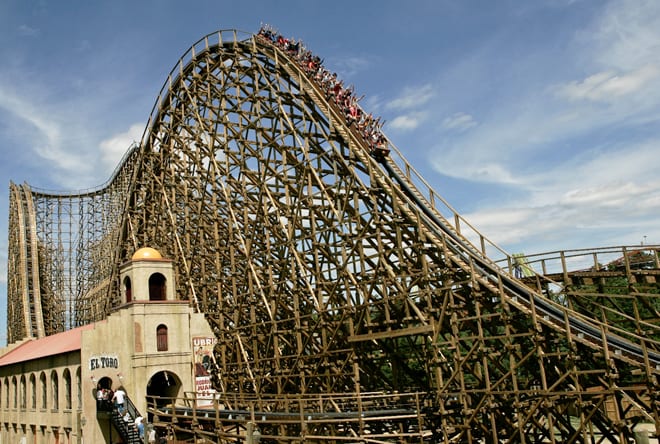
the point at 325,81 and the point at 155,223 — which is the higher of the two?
the point at 325,81

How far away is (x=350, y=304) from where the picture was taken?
1894 cm

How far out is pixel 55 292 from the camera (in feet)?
149

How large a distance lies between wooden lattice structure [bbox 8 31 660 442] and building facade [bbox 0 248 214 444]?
58.3 inches

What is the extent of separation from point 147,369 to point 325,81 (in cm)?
1182

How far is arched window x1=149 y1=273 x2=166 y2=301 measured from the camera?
25.3 meters

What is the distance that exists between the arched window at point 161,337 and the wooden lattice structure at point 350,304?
2.15 metres

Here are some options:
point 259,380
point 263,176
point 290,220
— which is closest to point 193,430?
point 259,380

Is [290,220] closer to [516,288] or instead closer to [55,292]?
[516,288]

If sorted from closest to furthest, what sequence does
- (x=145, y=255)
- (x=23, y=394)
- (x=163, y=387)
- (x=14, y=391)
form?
(x=163, y=387), (x=145, y=255), (x=23, y=394), (x=14, y=391)

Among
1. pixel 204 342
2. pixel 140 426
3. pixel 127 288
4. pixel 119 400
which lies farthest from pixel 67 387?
pixel 204 342

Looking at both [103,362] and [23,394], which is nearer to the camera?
[103,362]

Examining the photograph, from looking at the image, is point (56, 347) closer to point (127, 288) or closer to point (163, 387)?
point (127, 288)

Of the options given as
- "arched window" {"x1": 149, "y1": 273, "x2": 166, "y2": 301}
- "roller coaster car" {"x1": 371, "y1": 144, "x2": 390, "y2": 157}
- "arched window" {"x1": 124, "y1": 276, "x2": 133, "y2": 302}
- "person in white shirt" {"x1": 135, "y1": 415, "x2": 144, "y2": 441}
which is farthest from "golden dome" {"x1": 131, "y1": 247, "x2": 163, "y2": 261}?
"roller coaster car" {"x1": 371, "y1": 144, "x2": 390, "y2": 157}

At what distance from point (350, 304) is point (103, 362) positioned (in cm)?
917
